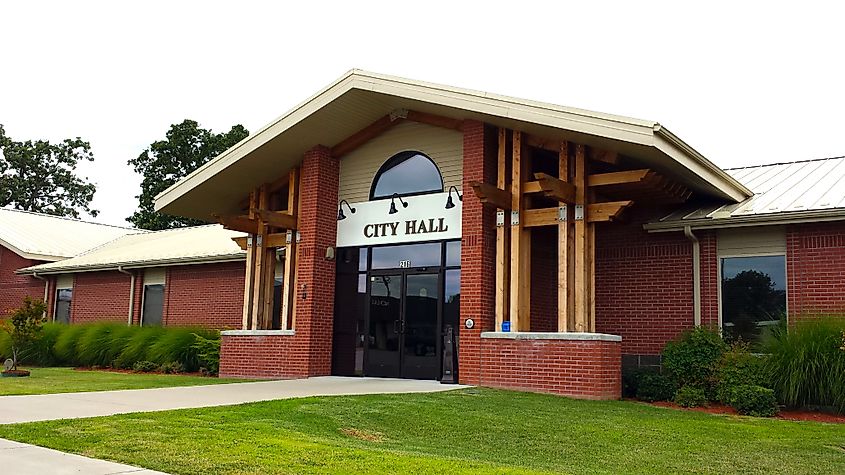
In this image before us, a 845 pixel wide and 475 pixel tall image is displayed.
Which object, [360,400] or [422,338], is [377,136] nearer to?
[422,338]

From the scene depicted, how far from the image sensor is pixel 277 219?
1653cm

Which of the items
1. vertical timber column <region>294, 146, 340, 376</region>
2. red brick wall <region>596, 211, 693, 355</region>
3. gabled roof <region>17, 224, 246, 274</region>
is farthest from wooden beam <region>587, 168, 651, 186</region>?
gabled roof <region>17, 224, 246, 274</region>

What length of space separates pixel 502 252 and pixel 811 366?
16.5 feet

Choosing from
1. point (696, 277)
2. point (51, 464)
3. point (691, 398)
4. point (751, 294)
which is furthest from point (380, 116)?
point (51, 464)

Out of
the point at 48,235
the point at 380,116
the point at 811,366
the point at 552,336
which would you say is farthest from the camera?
the point at 48,235

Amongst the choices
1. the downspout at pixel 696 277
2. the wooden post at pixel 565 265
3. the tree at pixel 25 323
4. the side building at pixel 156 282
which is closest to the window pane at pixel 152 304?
the side building at pixel 156 282

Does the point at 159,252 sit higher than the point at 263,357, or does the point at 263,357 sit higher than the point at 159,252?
the point at 159,252

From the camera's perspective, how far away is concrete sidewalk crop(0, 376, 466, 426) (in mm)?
9305

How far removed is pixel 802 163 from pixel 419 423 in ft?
38.9

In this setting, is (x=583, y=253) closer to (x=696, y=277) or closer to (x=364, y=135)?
(x=696, y=277)

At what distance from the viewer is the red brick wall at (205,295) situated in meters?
20.8

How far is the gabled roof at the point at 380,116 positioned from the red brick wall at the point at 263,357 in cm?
329

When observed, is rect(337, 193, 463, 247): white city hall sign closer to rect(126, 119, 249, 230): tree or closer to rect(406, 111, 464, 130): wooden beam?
rect(406, 111, 464, 130): wooden beam

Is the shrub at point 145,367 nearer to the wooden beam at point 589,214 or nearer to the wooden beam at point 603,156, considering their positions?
the wooden beam at point 589,214
